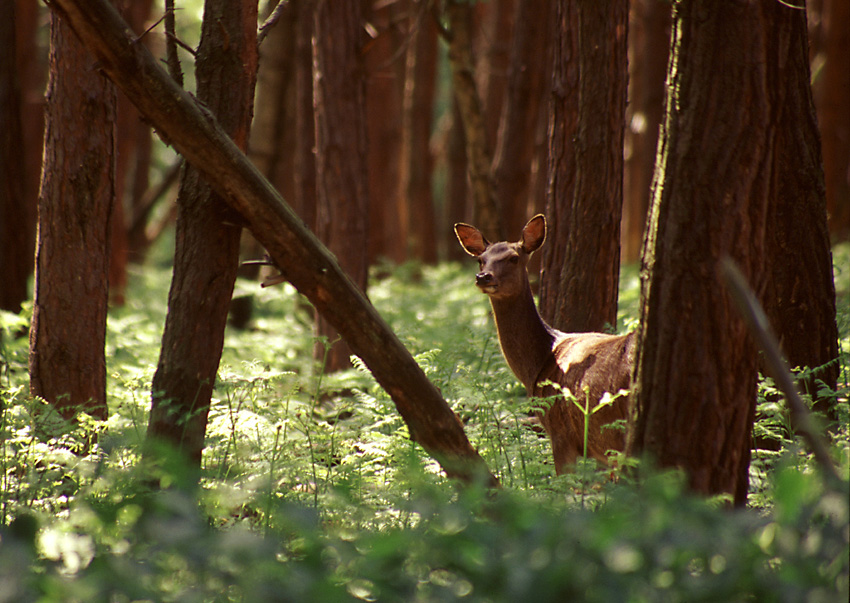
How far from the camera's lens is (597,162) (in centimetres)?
741

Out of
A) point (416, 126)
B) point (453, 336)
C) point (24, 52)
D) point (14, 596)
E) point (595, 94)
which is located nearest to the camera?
point (14, 596)

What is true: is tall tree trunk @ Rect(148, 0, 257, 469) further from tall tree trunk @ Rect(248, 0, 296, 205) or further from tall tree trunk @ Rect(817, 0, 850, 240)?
tall tree trunk @ Rect(817, 0, 850, 240)

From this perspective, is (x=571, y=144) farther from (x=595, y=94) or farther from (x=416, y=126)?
(x=416, y=126)

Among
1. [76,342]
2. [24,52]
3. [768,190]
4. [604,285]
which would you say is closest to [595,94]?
[604,285]

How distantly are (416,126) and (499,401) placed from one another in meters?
13.9

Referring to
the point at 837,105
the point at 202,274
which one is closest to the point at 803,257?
the point at 202,274

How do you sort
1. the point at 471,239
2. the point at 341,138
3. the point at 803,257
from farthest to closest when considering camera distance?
the point at 341,138 → the point at 471,239 → the point at 803,257

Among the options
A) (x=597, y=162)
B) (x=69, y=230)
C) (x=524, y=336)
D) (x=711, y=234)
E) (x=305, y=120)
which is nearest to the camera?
(x=711, y=234)

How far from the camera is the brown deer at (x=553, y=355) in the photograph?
18.7 ft

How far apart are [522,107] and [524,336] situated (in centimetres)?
752

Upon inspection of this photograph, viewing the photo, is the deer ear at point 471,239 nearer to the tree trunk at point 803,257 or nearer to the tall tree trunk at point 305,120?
the tree trunk at point 803,257

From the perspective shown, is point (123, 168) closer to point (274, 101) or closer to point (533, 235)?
point (274, 101)

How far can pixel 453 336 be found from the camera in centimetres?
953

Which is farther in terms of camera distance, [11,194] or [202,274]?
[11,194]
